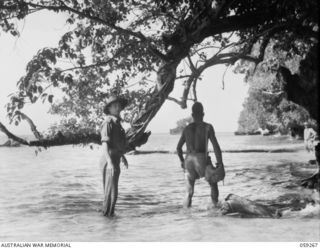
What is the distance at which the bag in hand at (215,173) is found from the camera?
801 centimetres

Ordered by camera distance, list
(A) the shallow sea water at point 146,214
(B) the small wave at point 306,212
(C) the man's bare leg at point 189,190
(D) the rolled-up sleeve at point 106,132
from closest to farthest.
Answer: (A) the shallow sea water at point 146,214
(B) the small wave at point 306,212
(D) the rolled-up sleeve at point 106,132
(C) the man's bare leg at point 189,190

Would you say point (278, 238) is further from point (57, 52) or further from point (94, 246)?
point (57, 52)

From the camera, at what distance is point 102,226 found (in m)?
7.29

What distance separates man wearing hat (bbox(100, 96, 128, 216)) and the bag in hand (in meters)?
1.50

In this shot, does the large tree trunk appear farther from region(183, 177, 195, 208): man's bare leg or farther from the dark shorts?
region(183, 177, 195, 208): man's bare leg

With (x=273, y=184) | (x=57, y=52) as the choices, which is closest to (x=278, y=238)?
(x=57, y=52)

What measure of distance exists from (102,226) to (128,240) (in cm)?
90

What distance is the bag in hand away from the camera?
801cm

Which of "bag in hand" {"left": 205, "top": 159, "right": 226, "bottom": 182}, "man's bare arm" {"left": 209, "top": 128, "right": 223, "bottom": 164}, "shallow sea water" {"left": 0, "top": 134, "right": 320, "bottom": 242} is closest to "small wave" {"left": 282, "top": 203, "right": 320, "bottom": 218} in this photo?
"shallow sea water" {"left": 0, "top": 134, "right": 320, "bottom": 242}

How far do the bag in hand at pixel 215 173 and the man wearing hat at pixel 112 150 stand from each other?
4.93ft

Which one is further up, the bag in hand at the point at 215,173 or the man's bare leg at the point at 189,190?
the bag in hand at the point at 215,173

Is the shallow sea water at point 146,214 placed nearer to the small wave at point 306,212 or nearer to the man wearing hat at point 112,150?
the small wave at point 306,212

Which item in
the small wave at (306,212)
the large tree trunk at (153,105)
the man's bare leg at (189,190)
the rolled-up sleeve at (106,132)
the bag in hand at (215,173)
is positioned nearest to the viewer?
the small wave at (306,212)

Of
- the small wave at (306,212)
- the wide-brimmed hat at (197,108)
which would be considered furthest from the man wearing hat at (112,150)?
the small wave at (306,212)
